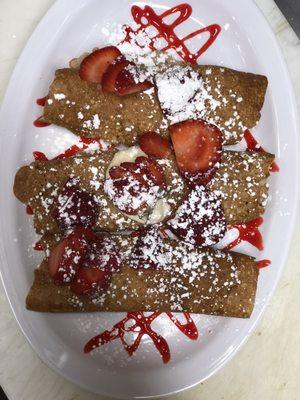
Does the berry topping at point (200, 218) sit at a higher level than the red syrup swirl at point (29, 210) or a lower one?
lower

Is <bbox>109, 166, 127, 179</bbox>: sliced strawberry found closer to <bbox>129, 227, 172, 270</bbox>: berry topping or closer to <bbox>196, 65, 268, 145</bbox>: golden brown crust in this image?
<bbox>129, 227, 172, 270</bbox>: berry topping

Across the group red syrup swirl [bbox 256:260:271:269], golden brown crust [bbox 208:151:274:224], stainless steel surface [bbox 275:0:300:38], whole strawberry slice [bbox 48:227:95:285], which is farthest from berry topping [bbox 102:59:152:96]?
red syrup swirl [bbox 256:260:271:269]

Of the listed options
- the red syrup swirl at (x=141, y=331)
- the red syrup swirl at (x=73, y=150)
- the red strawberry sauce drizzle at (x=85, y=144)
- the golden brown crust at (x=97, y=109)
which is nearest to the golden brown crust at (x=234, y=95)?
the red strawberry sauce drizzle at (x=85, y=144)

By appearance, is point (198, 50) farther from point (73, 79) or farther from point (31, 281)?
point (31, 281)

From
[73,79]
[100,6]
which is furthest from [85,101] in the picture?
[100,6]

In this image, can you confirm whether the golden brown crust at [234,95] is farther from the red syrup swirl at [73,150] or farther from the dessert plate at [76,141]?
the red syrup swirl at [73,150]

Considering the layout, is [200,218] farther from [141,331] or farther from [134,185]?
[141,331]
